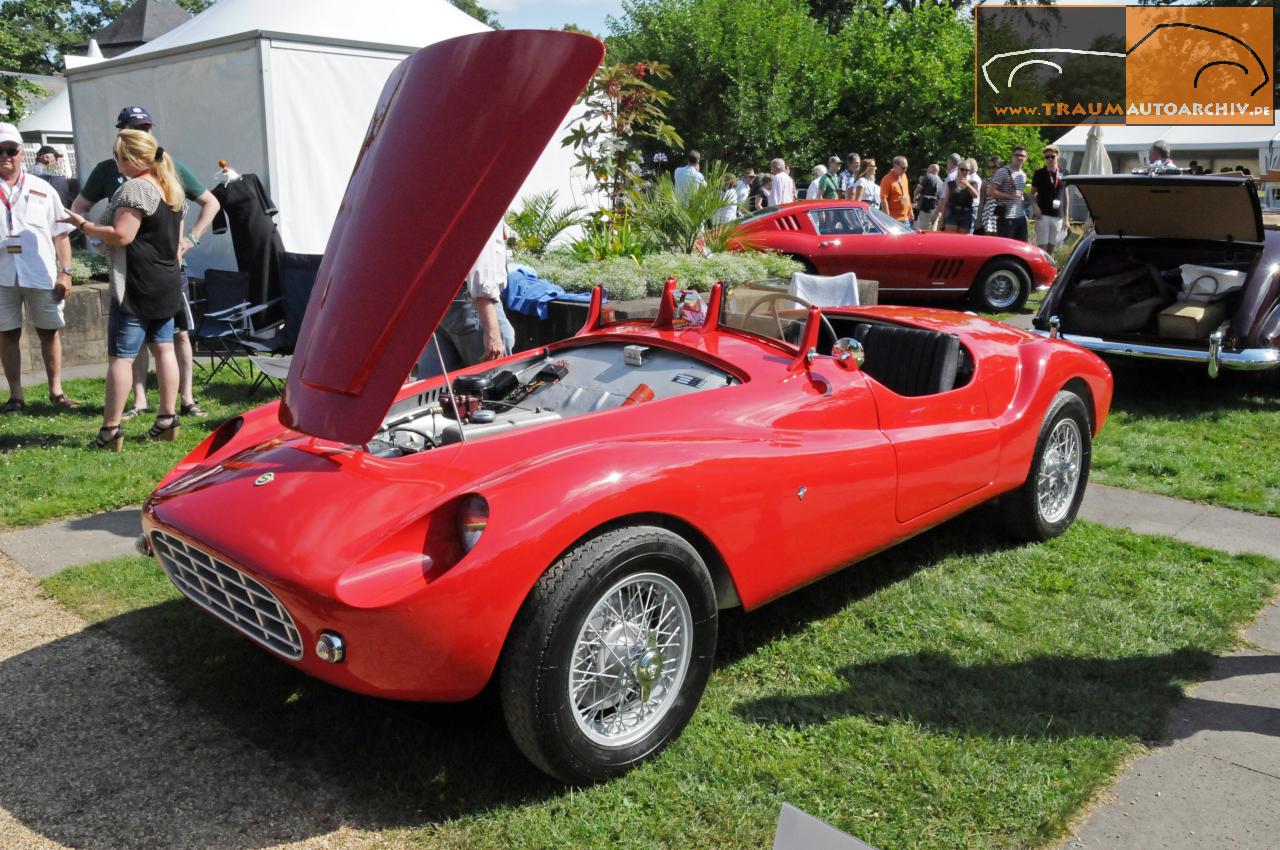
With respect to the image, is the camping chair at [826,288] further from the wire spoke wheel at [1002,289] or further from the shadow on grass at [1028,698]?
the wire spoke wheel at [1002,289]

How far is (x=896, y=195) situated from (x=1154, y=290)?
834 centimetres

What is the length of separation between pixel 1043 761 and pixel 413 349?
2.30 metres

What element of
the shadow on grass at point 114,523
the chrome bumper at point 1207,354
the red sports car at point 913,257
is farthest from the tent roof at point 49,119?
the chrome bumper at point 1207,354

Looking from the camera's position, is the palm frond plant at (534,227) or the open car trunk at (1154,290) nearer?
the open car trunk at (1154,290)

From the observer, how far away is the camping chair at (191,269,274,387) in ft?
27.2

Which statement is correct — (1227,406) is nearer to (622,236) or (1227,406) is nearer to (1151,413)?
(1151,413)

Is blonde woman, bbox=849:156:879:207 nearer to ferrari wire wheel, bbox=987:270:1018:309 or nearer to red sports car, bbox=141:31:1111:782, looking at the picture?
ferrari wire wheel, bbox=987:270:1018:309

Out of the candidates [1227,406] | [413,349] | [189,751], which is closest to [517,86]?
[413,349]

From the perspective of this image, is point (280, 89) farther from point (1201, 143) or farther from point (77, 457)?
point (1201, 143)

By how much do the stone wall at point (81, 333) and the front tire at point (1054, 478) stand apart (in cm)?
810

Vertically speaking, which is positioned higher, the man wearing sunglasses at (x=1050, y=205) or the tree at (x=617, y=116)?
the tree at (x=617, y=116)

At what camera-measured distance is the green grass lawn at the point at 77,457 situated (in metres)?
5.47

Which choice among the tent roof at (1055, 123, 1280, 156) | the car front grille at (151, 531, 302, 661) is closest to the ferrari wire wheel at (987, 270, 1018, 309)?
the car front grille at (151, 531, 302, 661)

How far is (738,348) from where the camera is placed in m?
4.09
